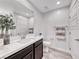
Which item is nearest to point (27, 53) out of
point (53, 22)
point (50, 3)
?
point (50, 3)

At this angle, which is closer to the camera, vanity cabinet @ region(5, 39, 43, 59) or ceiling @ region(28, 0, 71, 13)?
vanity cabinet @ region(5, 39, 43, 59)

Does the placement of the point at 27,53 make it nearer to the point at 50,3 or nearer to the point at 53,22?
the point at 50,3

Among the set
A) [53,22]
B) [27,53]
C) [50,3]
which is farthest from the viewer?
[53,22]

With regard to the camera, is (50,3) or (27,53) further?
(50,3)

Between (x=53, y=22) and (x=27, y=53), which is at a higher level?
(x=53, y=22)

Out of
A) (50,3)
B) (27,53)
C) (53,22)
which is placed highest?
(50,3)

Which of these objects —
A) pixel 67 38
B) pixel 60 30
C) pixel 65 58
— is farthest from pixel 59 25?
pixel 65 58

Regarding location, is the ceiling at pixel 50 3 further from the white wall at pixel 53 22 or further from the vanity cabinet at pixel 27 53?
the vanity cabinet at pixel 27 53

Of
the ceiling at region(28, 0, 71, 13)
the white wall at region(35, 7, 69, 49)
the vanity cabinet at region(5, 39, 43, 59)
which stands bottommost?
the vanity cabinet at region(5, 39, 43, 59)

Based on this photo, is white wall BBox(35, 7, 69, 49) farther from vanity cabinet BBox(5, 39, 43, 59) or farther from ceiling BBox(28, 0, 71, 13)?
vanity cabinet BBox(5, 39, 43, 59)

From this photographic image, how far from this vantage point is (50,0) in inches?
80.8

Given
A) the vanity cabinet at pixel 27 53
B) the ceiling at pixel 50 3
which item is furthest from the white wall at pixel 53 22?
the vanity cabinet at pixel 27 53

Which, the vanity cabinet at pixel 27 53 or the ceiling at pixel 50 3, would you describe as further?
the ceiling at pixel 50 3

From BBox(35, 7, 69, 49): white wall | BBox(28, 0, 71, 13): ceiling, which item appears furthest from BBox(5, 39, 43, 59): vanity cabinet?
BBox(28, 0, 71, 13): ceiling
